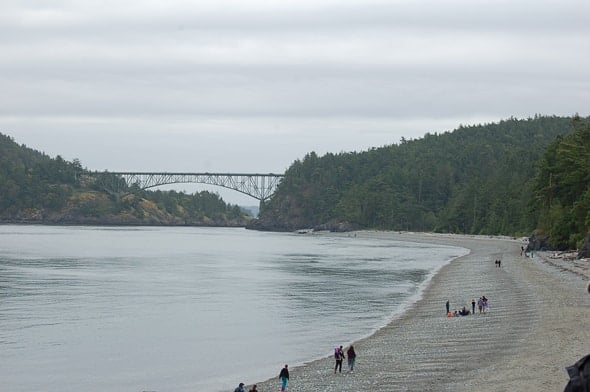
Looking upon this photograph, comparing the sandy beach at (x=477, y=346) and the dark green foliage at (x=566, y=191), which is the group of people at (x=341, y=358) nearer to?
the sandy beach at (x=477, y=346)

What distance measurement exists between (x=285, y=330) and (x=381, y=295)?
1948cm

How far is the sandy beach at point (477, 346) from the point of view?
27344mm

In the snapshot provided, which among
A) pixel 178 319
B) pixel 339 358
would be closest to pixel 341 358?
pixel 339 358

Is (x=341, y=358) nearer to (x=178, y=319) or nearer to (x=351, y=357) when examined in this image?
(x=351, y=357)

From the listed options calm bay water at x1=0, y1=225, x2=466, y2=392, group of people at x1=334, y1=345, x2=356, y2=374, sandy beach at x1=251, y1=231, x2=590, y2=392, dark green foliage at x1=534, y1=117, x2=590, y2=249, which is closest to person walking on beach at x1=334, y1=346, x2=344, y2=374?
group of people at x1=334, y1=345, x2=356, y2=374

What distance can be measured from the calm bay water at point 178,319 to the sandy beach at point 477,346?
229 cm

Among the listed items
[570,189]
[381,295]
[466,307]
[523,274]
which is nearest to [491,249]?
[570,189]

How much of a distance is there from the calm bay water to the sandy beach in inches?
90.2

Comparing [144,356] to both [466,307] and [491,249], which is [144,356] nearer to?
[466,307]

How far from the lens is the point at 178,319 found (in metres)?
49.4

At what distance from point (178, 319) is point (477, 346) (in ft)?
66.5

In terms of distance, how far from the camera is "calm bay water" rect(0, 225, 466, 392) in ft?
108

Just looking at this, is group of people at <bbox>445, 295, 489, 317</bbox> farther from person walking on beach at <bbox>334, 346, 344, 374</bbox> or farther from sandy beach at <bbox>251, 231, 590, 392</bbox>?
person walking on beach at <bbox>334, 346, 344, 374</bbox>

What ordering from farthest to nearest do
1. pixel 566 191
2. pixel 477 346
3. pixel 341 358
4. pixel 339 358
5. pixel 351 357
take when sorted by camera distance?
pixel 566 191, pixel 477 346, pixel 341 358, pixel 339 358, pixel 351 357
